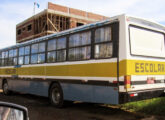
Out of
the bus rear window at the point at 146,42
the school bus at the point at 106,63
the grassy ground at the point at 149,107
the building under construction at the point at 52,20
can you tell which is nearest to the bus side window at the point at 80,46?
the school bus at the point at 106,63

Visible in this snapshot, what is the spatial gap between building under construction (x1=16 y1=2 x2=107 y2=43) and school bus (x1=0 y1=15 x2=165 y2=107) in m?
24.6

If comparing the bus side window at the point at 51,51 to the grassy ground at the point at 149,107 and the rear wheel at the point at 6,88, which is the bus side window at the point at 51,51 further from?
the rear wheel at the point at 6,88

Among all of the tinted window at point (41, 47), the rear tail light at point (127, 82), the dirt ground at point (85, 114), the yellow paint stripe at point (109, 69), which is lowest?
the dirt ground at point (85, 114)

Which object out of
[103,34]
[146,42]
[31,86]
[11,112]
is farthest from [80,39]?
[11,112]

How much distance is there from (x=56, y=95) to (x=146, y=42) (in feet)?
14.4

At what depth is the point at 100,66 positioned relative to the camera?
708 cm

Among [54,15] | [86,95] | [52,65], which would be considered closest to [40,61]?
[52,65]

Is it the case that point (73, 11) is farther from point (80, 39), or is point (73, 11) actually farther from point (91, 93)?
point (91, 93)

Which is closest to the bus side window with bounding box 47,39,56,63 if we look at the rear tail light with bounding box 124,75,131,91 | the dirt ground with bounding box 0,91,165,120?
the dirt ground with bounding box 0,91,165,120

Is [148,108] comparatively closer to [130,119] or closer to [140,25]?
[130,119]

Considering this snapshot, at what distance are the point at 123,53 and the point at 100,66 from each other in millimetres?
998

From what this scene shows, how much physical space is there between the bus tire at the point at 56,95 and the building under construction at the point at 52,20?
976 inches

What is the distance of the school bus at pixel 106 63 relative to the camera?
648cm

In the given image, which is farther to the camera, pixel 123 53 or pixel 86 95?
pixel 86 95
